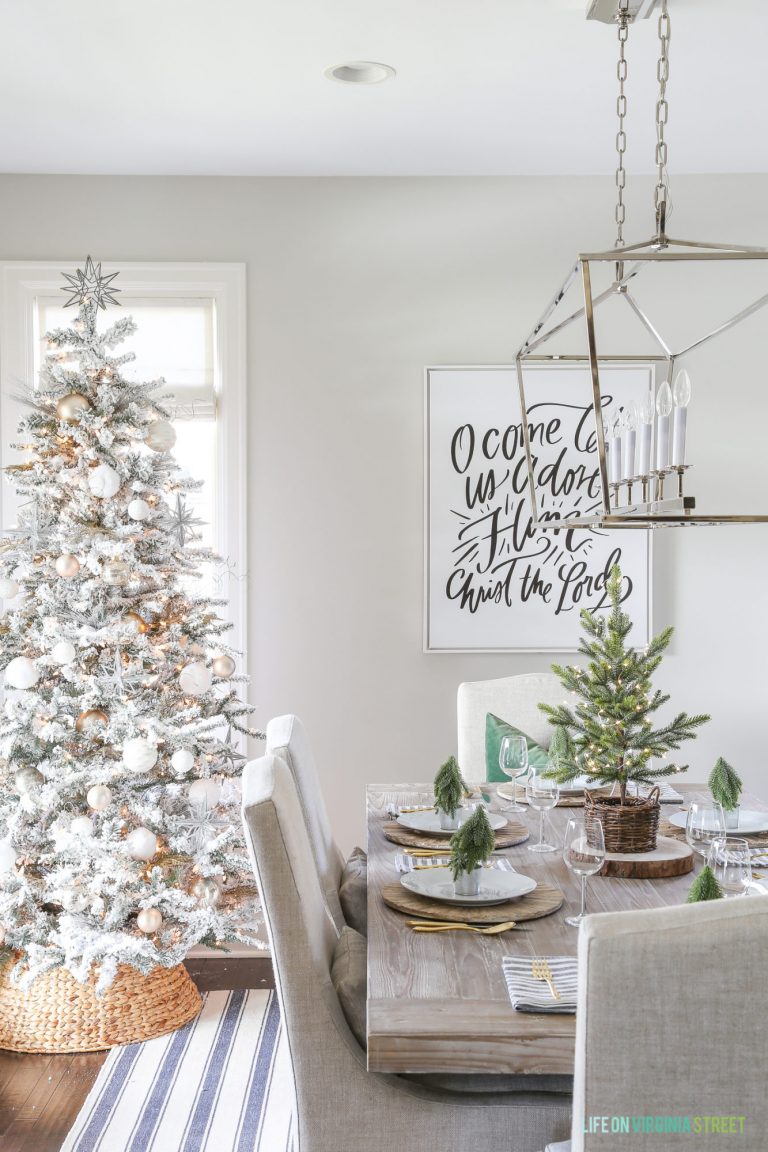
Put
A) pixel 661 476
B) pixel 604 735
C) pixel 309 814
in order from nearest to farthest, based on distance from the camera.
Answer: pixel 661 476
pixel 604 735
pixel 309 814

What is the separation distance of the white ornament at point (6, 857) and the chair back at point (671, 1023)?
207cm

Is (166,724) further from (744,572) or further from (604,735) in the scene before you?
(744,572)

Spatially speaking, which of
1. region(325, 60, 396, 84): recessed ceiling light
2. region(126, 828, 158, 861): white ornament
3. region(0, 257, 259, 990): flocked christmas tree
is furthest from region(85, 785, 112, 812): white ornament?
region(325, 60, 396, 84): recessed ceiling light


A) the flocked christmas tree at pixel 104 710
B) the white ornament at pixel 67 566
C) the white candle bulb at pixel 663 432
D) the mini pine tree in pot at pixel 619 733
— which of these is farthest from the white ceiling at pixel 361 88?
the mini pine tree in pot at pixel 619 733

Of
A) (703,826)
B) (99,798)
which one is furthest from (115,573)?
(703,826)

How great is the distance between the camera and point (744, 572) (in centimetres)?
384

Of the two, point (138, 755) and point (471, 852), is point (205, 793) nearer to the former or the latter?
point (138, 755)

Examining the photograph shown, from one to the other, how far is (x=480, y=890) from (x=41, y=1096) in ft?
4.80

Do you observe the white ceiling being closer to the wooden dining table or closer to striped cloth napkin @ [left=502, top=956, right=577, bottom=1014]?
the wooden dining table

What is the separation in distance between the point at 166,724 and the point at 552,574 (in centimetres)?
155

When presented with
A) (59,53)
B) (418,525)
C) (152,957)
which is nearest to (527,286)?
(418,525)

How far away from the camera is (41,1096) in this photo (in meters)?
2.70

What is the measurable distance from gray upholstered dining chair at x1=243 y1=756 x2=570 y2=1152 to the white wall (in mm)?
2049

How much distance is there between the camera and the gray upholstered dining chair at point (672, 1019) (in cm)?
117
